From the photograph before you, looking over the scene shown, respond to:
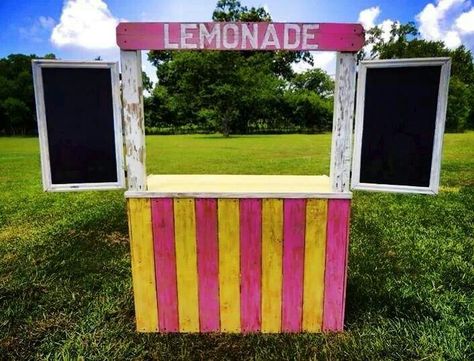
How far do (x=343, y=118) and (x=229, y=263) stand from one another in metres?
1.27

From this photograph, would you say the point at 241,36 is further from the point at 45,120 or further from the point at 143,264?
the point at 143,264

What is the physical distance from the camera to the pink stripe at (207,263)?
255 cm

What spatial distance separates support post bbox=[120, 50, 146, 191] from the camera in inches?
92.8

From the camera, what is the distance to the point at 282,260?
2639mm

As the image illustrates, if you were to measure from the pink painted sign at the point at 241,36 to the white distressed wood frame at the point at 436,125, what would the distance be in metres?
0.22

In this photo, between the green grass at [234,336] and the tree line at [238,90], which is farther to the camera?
the tree line at [238,90]

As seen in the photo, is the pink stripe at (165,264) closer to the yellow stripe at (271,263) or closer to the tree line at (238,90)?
the yellow stripe at (271,263)

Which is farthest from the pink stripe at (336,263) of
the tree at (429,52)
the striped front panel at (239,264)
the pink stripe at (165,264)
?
the tree at (429,52)

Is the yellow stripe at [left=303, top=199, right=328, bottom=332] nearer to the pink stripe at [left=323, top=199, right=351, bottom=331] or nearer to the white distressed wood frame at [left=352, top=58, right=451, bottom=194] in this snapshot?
the pink stripe at [left=323, top=199, right=351, bottom=331]

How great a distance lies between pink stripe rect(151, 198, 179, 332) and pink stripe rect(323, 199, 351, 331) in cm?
110

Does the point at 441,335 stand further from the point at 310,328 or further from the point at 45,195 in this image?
the point at 45,195

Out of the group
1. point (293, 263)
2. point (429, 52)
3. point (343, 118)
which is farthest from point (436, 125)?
point (429, 52)

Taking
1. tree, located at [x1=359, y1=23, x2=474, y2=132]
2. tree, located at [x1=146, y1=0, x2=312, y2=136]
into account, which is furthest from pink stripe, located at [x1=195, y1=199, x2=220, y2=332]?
tree, located at [x1=359, y1=23, x2=474, y2=132]

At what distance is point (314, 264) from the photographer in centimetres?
263
